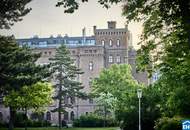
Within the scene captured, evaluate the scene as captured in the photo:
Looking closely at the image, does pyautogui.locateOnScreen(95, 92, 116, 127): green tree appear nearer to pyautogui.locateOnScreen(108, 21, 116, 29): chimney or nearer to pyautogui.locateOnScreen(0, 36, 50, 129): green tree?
pyautogui.locateOnScreen(108, 21, 116, 29): chimney

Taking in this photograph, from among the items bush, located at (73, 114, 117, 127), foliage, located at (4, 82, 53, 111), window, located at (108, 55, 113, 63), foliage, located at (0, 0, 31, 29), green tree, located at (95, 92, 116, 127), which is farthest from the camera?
window, located at (108, 55, 113, 63)

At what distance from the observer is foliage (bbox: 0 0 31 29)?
36.0 metres

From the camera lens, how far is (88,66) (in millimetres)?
100938

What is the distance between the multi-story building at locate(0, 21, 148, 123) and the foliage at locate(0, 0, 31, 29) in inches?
2232

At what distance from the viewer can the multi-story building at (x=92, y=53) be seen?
99.6 metres

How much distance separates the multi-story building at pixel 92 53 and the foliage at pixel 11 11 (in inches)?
2232

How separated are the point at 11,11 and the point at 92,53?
205 feet

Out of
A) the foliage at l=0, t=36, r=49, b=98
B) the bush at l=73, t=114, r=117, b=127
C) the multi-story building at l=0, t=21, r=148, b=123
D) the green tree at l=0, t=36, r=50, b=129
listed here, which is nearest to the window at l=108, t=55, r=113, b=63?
the multi-story building at l=0, t=21, r=148, b=123

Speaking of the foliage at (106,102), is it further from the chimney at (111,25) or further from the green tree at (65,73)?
the chimney at (111,25)

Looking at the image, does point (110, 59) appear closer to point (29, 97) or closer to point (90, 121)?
point (90, 121)

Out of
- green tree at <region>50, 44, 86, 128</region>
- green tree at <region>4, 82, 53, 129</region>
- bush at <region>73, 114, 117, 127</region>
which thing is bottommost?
bush at <region>73, 114, 117, 127</region>

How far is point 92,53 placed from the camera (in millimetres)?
100750

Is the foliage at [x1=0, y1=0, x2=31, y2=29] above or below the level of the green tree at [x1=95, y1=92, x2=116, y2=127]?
above

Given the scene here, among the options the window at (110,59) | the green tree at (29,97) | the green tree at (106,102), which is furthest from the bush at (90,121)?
the window at (110,59)
